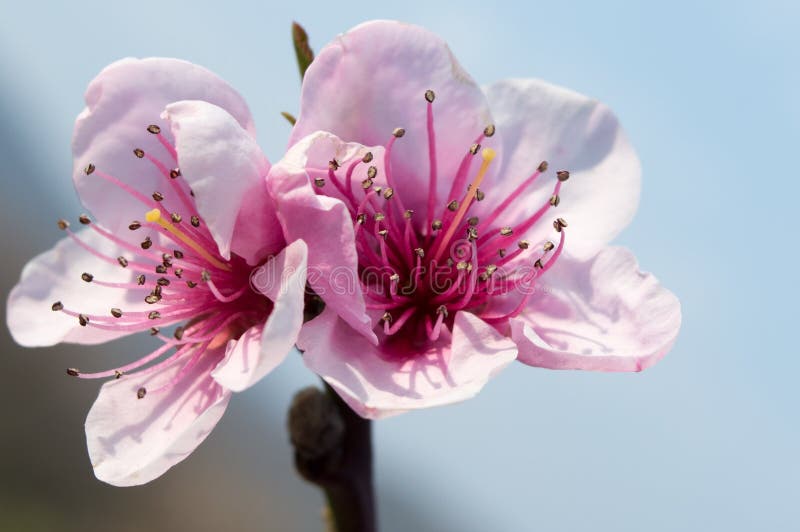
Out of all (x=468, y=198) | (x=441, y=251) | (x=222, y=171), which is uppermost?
(x=222, y=171)

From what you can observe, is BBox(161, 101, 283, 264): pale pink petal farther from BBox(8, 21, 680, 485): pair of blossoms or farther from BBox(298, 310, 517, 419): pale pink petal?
BBox(298, 310, 517, 419): pale pink petal

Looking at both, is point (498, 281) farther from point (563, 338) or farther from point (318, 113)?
point (318, 113)

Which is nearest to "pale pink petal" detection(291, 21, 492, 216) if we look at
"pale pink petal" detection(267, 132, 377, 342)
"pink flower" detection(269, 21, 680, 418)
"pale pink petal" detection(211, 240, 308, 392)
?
"pink flower" detection(269, 21, 680, 418)

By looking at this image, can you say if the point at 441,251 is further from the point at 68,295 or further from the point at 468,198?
the point at 68,295

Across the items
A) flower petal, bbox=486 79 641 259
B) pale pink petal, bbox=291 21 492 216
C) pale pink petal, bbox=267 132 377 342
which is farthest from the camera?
flower petal, bbox=486 79 641 259

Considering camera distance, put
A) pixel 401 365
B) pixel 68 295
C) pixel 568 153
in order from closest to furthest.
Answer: pixel 401 365 → pixel 568 153 → pixel 68 295

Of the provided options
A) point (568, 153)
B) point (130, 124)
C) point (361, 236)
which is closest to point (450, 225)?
point (361, 236)
